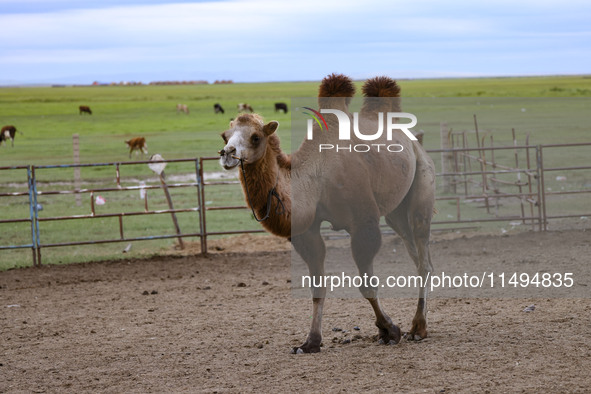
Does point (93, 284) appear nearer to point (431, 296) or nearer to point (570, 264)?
point (431, 296)

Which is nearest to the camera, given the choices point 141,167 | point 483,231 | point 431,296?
point 431,296

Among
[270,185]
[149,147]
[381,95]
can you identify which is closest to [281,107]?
[149,147]

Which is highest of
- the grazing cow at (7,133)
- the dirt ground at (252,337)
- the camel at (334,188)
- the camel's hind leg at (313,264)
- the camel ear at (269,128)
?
the grazing cow at (7,133)

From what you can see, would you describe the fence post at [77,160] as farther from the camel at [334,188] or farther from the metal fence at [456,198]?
the camel at [334,188]

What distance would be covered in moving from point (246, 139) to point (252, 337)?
215 cm

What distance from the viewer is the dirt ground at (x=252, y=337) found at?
496 centimetres

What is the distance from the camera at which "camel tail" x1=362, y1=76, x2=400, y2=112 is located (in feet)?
21.0

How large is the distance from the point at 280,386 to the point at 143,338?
2092 mm

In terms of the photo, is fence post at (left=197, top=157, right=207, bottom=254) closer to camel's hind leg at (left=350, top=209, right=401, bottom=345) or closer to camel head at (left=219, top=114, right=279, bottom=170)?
camel's hind leg at (left=350, top=209, right=401, bottom=345)

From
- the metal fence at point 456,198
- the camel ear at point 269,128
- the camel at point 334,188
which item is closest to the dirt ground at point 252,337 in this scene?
→ the camel at point 334,188

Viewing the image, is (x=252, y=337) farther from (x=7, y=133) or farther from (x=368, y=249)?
(x=7, y=133)

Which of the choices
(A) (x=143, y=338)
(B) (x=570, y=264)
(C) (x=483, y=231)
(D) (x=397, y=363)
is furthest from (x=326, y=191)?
(C) (x=483, y=231)

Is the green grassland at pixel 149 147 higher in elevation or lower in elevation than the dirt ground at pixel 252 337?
higher

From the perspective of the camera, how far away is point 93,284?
9.23 metres
